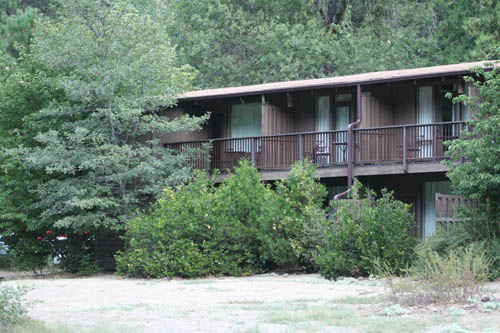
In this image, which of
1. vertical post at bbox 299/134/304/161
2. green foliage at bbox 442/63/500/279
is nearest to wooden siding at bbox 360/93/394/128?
vertical post at bbox 299/134/304/161

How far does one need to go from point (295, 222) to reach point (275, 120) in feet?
22.7

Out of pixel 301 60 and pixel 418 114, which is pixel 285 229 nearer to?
pixel 418 114

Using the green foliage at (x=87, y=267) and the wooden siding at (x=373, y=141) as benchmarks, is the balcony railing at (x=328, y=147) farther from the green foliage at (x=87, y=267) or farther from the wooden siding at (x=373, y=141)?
the green foliage at (x=87, y=267)

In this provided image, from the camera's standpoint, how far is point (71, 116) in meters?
24.1

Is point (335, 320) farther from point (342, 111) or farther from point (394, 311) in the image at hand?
point (342, 111)

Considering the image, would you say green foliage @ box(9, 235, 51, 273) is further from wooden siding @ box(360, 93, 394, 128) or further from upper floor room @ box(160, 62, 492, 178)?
wooden siding @ box(360, 93, 394, 128)

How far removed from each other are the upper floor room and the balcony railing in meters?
0.03

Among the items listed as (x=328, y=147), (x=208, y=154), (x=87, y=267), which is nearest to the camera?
(x=87, y=267)

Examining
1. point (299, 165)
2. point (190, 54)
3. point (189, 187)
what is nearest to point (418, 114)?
point (299, 165)

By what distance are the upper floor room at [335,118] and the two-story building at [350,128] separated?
0.10 feet

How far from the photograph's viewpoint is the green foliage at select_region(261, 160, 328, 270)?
18.9 metres

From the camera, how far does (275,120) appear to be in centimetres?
2545

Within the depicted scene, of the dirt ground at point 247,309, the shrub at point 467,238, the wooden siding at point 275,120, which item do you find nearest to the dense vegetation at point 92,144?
the wooden siding at point 275,120

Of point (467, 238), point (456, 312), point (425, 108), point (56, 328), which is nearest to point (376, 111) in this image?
point (425, 108)
